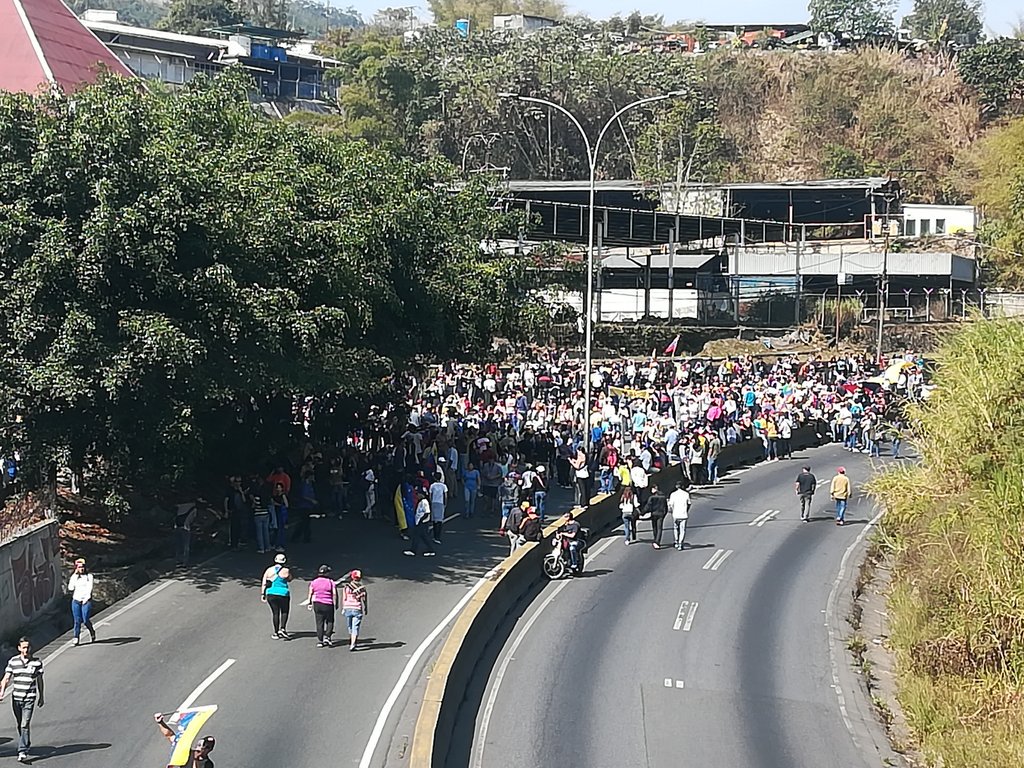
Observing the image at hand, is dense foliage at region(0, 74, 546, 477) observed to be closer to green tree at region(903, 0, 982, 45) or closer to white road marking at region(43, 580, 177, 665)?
white road marking at region(43, 580, 177, 665)

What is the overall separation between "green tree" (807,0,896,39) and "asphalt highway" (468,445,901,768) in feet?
461

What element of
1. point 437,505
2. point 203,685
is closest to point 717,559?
point 437,505

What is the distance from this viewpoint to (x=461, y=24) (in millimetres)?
157875

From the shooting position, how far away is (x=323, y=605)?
1842 cm

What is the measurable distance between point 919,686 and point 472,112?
285 ft

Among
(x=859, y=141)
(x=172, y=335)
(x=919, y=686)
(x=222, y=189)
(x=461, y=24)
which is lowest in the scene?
(x=919, y=686)

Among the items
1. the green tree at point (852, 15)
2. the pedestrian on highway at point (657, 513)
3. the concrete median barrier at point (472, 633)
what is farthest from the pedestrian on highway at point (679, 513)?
the green tree at point (852, 15)

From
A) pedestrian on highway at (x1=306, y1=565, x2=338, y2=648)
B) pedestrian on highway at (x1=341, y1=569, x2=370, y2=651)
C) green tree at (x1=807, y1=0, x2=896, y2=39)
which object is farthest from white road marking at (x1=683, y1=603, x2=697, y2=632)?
green tree at (x1=807, y1=0, x2=896, y2=39)

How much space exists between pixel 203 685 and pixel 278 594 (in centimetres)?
202

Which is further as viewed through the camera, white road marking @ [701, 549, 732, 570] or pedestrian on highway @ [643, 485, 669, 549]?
pedestrian on highway @ [643, 485, 669, 549]

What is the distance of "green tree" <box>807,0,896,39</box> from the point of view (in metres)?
160

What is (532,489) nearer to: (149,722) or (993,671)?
(993,671)

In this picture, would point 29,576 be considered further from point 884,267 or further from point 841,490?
point 884,267

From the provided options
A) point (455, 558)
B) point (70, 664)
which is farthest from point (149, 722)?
point (455, 558)
